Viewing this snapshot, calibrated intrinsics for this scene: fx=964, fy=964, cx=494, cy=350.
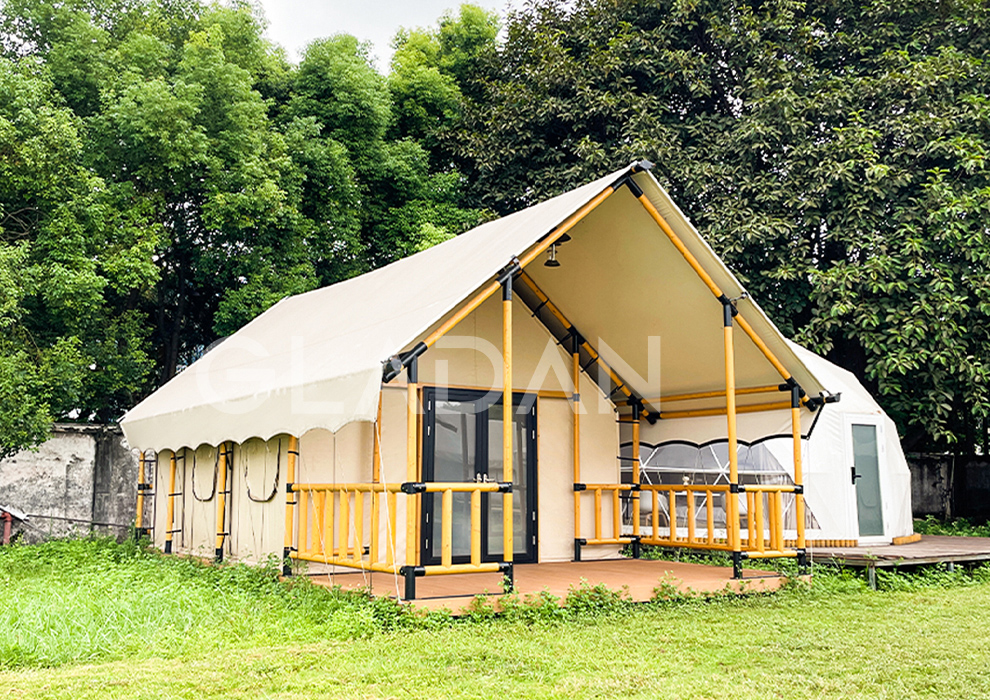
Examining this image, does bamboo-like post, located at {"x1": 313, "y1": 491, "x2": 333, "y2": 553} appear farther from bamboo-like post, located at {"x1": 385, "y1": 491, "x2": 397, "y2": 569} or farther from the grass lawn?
bamboo-like post, located at {"x1": 385, "y1": 491, "x2": 397, "y2": 569}

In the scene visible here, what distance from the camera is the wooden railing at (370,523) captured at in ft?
22.1

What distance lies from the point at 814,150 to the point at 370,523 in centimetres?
994

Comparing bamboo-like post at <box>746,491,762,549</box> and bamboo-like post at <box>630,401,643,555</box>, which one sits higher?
bamboo-like post at <box>630,401,643,555</box>

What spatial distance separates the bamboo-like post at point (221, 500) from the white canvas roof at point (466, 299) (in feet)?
1.67

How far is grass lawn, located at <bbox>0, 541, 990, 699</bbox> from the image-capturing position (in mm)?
4957

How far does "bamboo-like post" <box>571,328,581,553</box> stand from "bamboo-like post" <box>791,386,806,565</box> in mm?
2370

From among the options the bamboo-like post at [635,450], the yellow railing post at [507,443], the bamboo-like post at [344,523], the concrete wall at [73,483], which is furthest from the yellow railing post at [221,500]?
the bamboo-like post at [635,450]

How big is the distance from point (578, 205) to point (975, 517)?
43.5ft

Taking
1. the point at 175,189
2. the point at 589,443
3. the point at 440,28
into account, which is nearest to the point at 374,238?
the point at 175,189

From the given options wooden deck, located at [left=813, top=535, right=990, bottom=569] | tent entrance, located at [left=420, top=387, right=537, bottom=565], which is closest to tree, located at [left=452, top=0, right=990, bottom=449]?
wooden deck, located at [left=813, top=535, right=990, bottom=569]

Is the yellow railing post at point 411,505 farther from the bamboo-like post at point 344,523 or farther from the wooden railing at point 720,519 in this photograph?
the wooden railing at point 720,519

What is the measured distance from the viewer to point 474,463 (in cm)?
954

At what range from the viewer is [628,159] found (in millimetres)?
15992

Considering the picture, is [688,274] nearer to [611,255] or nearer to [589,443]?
[611,255]
